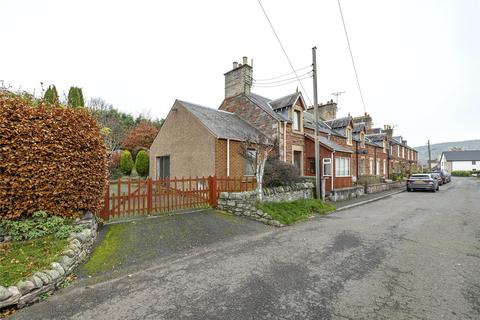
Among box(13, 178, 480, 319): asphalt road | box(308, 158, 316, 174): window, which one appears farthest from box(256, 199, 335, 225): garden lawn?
box(308, 158, 316, 174): window

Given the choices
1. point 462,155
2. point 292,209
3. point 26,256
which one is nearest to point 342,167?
point 292,209

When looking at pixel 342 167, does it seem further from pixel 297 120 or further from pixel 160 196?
pixel 160 196

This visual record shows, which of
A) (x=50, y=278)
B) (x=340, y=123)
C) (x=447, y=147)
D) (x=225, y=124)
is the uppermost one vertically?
(x=447, y=147)

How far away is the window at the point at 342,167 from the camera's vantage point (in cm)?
1630

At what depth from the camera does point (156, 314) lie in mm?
3225

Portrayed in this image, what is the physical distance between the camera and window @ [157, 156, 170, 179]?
16.4 meters

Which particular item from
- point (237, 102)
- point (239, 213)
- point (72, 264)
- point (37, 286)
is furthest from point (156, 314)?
point (237, 102)

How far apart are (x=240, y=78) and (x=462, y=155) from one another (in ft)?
307

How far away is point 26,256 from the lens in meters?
4.18

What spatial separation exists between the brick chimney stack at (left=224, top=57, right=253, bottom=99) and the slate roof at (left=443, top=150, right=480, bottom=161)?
296 ft

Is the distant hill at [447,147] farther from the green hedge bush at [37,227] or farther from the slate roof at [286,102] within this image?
the green hedge bush at [37,227]

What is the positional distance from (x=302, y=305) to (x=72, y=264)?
4.34 m

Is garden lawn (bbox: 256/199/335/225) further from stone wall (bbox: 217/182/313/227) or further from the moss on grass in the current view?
the moss on grass

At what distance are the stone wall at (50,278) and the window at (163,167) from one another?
11.1m
